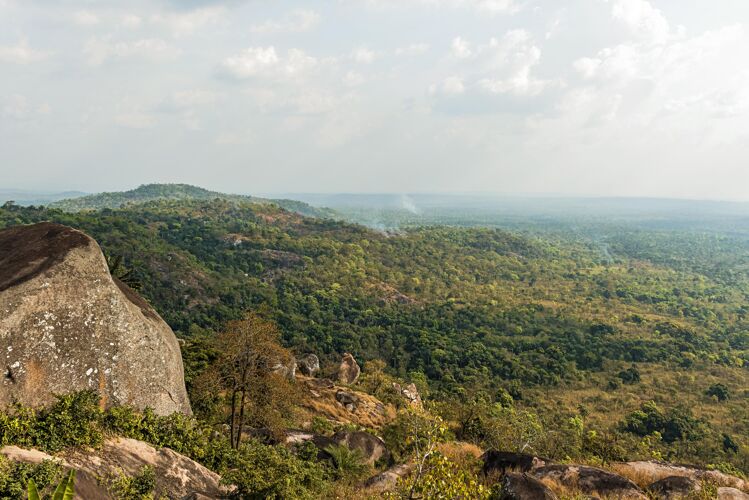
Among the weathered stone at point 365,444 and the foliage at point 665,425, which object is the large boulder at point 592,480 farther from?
the foliage at point 665,425

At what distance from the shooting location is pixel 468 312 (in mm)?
96500

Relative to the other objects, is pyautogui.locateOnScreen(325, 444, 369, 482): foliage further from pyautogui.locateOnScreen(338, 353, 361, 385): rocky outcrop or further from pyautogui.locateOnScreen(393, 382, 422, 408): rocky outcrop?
pyautogui.locateOnScreen(338, 353, 361, 385): rocky outcrop

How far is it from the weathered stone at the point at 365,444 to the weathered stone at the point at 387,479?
4753 millimetres


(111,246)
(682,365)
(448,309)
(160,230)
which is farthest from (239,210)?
(682,365)

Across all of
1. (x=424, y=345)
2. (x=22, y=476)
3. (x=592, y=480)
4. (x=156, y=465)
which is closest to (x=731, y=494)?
(x=592, y=480)

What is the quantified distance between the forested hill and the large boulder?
19.7 meters

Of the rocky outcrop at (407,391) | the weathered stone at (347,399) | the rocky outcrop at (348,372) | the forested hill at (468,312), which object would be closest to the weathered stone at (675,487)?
the forested hill at (468,312)

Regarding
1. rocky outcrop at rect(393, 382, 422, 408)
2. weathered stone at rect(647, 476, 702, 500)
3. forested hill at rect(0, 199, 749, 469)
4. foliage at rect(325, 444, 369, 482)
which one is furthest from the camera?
forested hill at rect(0, 199, 749, 469)

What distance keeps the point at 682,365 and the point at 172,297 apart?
3773 inches

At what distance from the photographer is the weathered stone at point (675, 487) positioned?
1295cm

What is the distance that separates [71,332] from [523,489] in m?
14.3

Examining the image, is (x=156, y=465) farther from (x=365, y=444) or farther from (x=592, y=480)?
(x=592, y=480)

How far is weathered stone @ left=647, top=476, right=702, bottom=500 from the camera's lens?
12945 millimetres

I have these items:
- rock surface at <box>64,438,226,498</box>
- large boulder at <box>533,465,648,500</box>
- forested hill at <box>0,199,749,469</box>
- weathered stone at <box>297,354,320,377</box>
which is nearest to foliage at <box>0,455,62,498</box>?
rock surface at <box>64,438,226,498</box>
